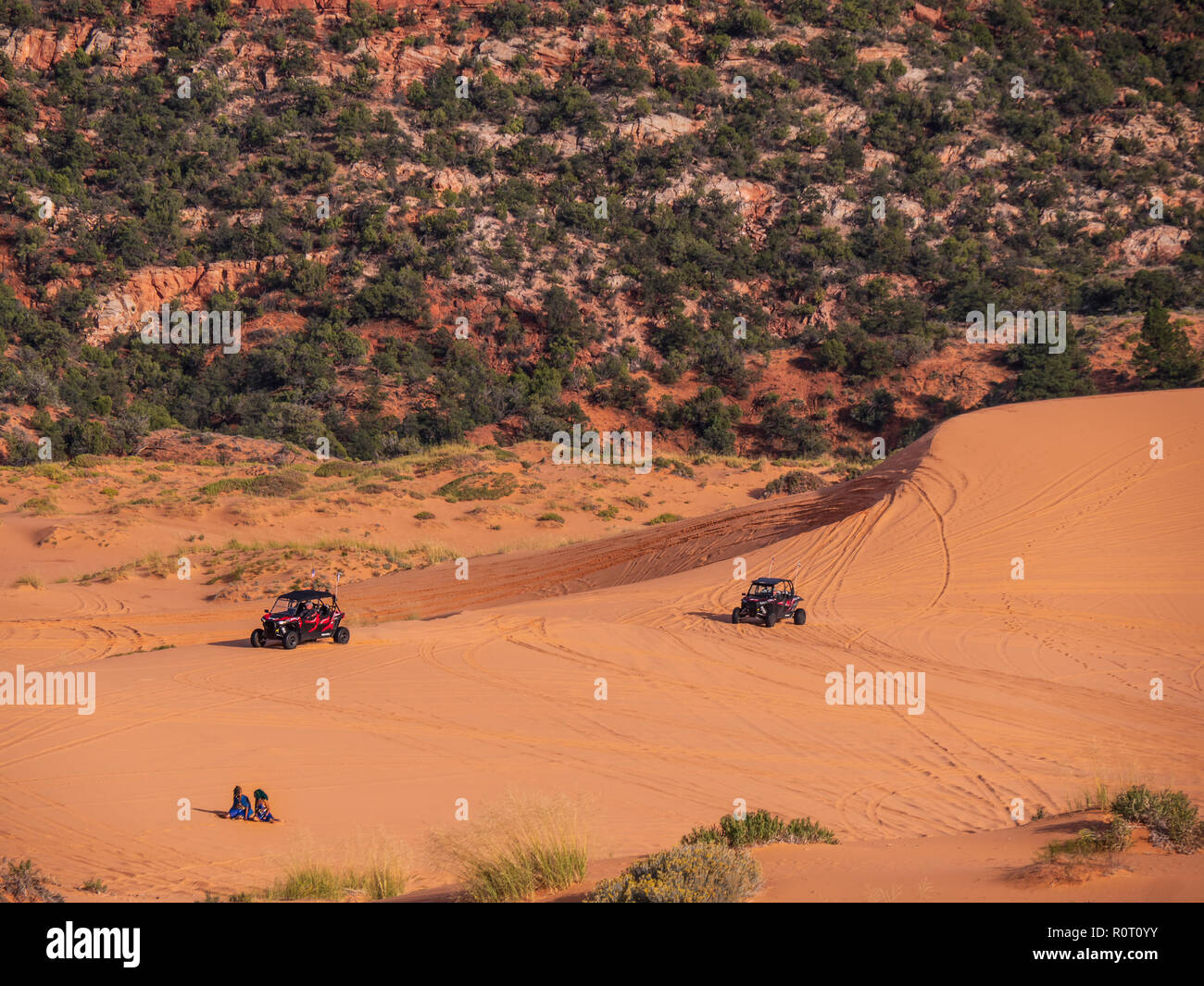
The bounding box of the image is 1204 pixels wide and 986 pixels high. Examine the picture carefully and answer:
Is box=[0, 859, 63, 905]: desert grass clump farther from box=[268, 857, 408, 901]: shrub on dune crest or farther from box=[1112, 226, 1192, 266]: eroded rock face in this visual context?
box=[1112, 226, 1192, 266]: eroded rock face

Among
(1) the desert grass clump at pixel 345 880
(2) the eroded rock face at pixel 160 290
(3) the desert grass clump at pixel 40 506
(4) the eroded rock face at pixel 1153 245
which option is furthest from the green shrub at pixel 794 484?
(2) the eroded rock face at pixel 160 290

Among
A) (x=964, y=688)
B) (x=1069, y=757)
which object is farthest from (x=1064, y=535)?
(x=1069, y=757)

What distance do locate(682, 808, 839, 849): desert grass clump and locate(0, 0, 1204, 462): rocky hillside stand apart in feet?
126

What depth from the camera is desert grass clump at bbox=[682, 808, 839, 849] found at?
8.70m

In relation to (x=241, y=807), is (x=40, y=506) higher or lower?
higher

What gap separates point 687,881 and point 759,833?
2.48 m

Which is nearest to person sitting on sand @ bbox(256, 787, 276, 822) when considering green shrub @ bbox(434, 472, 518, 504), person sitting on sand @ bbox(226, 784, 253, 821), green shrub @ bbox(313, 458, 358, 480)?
person sitting on sand @ bbox(226, 784, 253, 821)

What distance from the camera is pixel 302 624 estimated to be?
18391 millimetres

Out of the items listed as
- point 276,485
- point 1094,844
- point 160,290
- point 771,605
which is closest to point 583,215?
point 160,290

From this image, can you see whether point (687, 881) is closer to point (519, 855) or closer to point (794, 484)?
point (519, 855)

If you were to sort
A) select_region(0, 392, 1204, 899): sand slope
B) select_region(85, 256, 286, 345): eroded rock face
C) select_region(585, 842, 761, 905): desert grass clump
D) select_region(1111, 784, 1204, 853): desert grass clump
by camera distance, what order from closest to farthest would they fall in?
1. select_region(585, 842, 761, 905): desert grass clump
2. select_region(1111, 784, 1204, 853): desert grass clump
3. select_region(0, 392, 1204, 899): sand slope
4. select_region(85, 256, 286, 345): eroded rock face

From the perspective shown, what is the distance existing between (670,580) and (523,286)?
34863mm
